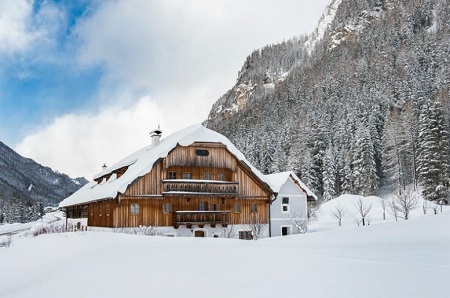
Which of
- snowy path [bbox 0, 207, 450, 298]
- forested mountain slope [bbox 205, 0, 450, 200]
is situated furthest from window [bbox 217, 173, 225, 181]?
forested mountain slope [bbox 205, 0, 450, 200]

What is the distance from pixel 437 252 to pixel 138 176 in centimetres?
2314

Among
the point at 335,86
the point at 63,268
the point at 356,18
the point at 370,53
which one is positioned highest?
the point at 356,18

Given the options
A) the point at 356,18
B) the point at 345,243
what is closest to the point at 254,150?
the point at 345,243

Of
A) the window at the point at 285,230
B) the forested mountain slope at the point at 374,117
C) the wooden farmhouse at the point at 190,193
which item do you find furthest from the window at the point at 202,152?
the forested mountain slope at the point at 374,117

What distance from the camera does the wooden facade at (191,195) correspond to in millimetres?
31266

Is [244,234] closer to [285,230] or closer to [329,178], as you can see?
[285,230]

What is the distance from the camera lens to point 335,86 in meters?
109

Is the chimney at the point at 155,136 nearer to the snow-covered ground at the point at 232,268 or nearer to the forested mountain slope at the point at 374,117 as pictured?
the snow-covered ground at the point at 232,268

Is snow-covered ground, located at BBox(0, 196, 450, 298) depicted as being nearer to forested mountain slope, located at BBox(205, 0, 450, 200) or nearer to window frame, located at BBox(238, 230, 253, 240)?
window frame, located at BBox(238, 230, 253, 240)

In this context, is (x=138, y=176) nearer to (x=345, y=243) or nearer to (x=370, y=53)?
(x=345, y=243)

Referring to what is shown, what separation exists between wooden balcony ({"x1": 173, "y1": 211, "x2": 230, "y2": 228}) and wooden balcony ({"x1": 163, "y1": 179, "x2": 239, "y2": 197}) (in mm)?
1483

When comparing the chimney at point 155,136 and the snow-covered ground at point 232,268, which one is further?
the chimney at point 155,136

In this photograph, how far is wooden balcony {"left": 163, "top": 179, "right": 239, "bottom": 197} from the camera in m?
32.0

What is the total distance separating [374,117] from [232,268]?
221ft
